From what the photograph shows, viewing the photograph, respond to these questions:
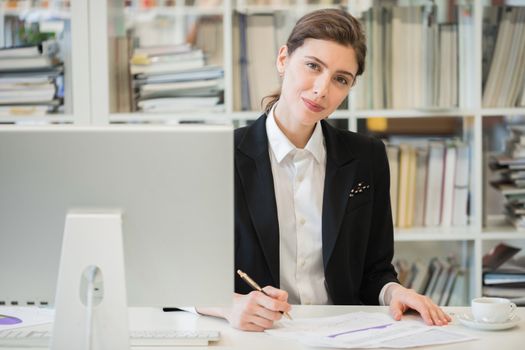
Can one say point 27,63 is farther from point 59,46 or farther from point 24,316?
point 24,316

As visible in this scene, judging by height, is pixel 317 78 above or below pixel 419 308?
above

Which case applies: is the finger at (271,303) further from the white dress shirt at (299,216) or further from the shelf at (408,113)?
the shelf at (408,113)

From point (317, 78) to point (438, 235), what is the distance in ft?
4.21

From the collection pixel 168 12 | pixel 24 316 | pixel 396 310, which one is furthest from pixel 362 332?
pixel 168 12

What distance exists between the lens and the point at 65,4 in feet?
10.1

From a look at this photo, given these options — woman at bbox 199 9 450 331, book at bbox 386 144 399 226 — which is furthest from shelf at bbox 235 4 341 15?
woman at bbox 199 9 450 331

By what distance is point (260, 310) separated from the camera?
1.60m

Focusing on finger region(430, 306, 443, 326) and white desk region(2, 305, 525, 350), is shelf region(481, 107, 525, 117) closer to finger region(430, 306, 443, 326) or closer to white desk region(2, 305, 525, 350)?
white desk region(2, 305, 525, 350)

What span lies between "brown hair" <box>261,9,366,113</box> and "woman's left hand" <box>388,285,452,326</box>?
2.08ft

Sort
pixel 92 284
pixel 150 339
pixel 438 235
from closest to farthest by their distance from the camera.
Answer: pixel 92 284, pixel 150 339, pixel 438 235

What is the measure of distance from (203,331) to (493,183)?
74.1 inches

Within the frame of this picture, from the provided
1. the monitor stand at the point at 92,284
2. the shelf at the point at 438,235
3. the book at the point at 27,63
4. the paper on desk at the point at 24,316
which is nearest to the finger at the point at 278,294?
the monitor stand at the point at 92,284

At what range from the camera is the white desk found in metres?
1.52

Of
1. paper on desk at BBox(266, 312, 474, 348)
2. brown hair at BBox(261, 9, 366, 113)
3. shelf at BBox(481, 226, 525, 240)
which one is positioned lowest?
shelf at BBox(481, 226, 525, 240)
